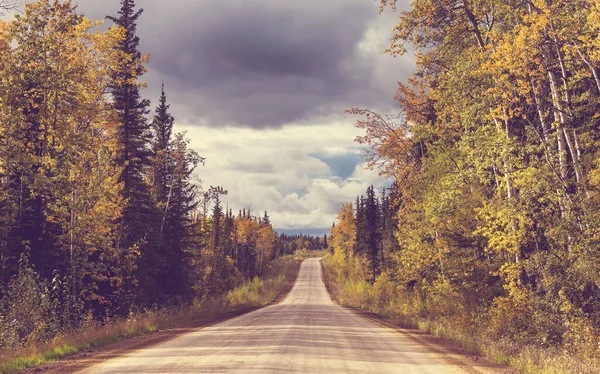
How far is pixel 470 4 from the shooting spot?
16.2 metres

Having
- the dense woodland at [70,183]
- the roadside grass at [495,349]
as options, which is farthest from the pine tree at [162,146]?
the roadside grass at [495,349]

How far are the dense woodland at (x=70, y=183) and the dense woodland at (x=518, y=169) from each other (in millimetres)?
14202

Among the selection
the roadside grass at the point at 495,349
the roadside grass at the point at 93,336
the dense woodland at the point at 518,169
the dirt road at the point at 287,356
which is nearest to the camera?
the dirt road at the point at 287,356

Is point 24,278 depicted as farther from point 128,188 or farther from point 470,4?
point 470,4

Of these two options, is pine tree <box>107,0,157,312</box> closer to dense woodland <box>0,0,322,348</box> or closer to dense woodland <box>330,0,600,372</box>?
dense woodland <box>0,0,322,348</box>

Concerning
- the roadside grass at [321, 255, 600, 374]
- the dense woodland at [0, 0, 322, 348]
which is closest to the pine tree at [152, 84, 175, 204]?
the dense woodland at [0, 0, 322, 348]

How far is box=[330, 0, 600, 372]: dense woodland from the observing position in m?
12.4

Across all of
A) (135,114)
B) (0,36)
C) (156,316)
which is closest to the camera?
(0,36)

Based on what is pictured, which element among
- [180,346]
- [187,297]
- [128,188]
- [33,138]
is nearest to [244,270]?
[187,297]

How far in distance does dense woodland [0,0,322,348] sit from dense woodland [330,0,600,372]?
14202 mm

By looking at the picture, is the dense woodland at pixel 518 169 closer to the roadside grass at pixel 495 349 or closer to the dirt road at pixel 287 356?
the roadside grass at pixel 495 349

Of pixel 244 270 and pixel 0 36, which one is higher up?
pixel 0 36

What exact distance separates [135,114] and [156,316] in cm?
1234

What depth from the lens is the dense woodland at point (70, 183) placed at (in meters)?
16.4
